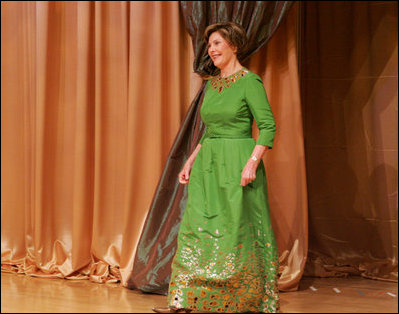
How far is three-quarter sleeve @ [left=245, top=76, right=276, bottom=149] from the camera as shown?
273 centimetres

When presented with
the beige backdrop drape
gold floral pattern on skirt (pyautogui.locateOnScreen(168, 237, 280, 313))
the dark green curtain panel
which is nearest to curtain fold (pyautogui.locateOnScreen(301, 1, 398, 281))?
the beige backdrop drape

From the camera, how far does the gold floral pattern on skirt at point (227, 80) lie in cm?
286

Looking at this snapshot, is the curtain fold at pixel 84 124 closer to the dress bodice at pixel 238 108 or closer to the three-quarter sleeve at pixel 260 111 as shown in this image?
the dress bodice at pixel 238 108

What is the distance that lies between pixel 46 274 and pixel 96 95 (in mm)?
1202

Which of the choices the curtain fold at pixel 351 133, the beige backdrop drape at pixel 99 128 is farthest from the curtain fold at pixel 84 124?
the curtain fold at pixel 351 133

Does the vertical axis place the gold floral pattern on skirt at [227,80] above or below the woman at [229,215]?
above

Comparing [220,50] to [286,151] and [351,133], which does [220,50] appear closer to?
[286,151]

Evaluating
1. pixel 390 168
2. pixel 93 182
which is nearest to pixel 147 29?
pixel 93 182

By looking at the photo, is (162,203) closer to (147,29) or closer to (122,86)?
(122,86)

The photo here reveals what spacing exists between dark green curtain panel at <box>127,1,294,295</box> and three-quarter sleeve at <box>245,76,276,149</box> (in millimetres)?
488

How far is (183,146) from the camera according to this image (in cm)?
346

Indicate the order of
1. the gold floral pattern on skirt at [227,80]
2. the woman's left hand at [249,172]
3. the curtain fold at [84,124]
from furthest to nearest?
the curtain fold at [84,124] → the gold floral pattern on skirt at [227,80] → the woman's left hand at [249,172]

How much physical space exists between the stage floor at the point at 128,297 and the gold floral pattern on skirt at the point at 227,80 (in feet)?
3.86

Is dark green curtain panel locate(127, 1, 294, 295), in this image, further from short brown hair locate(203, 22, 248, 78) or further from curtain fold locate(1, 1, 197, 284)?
short brown hair locate(203, 22, 248, 78)
